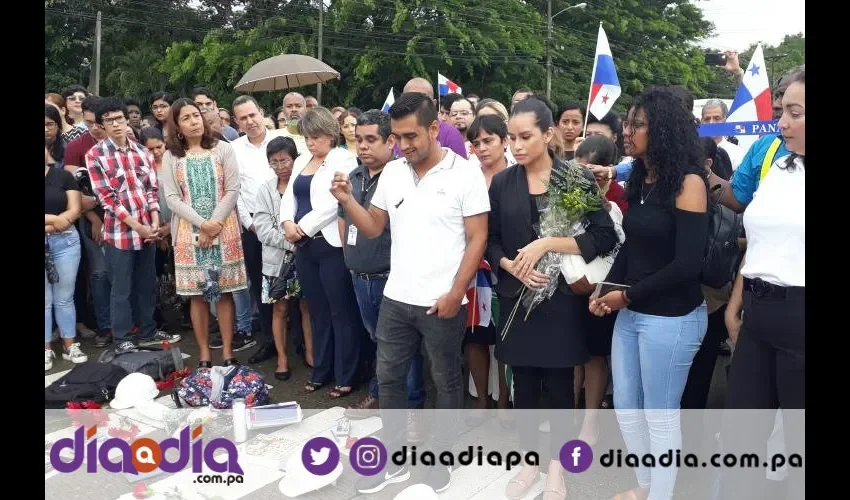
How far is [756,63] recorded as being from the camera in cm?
486

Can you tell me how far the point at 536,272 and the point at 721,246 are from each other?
1.01 meters

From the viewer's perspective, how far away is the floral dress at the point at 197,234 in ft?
16.9

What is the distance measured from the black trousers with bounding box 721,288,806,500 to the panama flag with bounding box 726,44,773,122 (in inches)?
85.0

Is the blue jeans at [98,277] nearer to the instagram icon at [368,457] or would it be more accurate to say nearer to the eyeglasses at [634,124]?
the instagram icon at [368,457]

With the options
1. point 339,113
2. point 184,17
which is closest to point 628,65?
point 184,17

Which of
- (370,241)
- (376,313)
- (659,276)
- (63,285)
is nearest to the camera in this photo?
(659,276)

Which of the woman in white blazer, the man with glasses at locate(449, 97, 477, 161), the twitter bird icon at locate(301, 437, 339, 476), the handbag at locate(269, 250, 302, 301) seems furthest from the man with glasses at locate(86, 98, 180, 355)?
the man with glasses at locate(449, 97, 477, 161)

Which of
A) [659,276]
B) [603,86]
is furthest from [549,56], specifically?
[659,276]

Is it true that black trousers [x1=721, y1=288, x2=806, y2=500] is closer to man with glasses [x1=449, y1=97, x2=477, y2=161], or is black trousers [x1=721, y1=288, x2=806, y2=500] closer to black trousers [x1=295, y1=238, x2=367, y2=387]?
black trousers [x1=295, y1=238, x2=367, y2=387]

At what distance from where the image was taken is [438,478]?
3.58 metres

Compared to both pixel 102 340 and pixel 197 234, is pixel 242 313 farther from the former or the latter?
pixel 102 340

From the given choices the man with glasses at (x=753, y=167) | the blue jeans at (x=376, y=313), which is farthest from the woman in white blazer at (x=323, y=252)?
the man with glasses at (x=753, y=167)

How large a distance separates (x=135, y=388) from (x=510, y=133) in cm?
320
